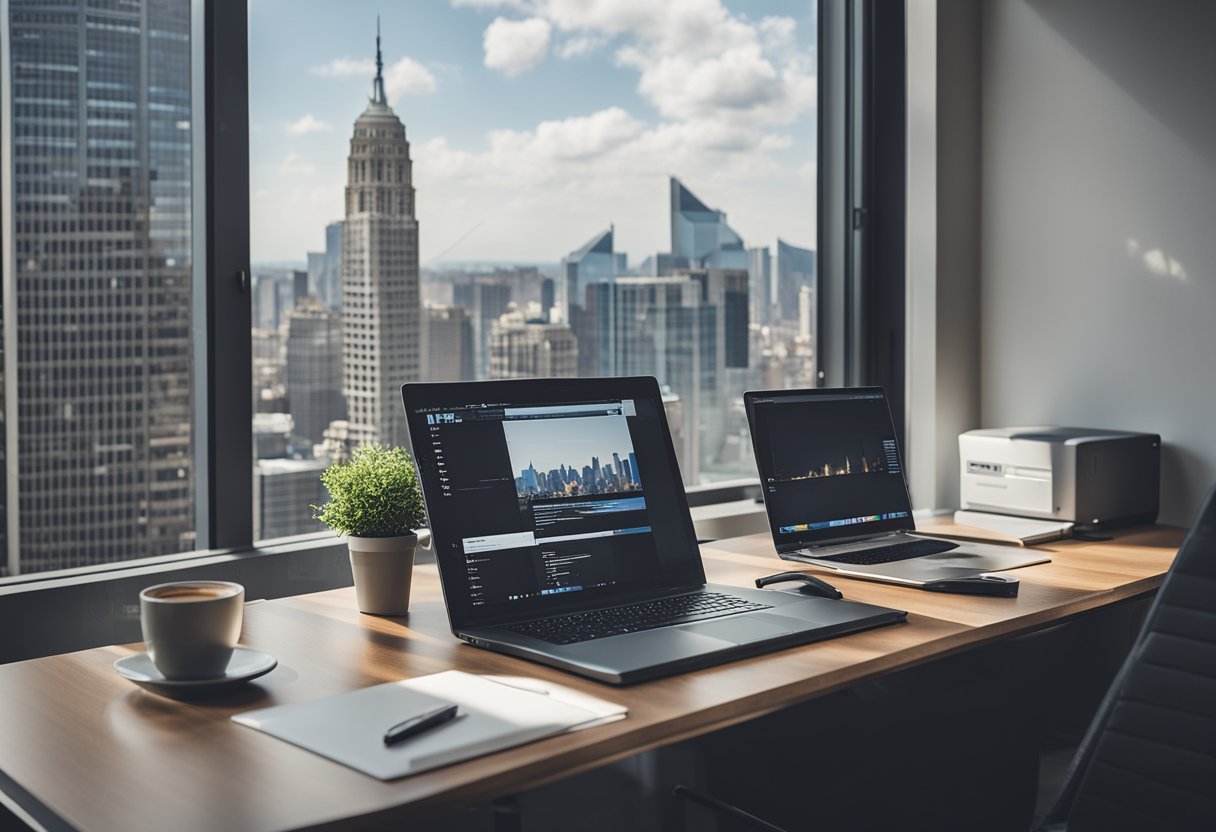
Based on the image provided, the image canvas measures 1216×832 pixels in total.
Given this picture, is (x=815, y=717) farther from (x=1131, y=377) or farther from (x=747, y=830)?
(x=1131, y=377)

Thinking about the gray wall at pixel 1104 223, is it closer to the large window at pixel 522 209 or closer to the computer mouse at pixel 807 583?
the large window at pixel 522 209

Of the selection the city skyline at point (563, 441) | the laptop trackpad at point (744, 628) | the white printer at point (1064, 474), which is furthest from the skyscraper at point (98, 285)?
the white printer at point (1064, 474)

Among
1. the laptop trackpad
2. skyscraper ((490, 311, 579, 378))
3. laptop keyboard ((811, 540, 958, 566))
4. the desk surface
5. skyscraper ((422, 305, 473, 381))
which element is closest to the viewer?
the desk surface

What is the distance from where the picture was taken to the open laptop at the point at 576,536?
4.84 ft

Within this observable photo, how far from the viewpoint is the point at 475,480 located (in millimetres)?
1583

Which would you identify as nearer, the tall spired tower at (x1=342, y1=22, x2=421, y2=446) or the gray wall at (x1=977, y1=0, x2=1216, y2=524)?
the tall spired tower at (x1=342, y1=22, x2=421, y2=446)

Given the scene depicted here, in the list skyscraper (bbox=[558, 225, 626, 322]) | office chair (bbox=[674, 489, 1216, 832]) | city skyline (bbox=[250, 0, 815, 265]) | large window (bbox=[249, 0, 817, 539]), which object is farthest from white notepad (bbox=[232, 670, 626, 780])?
skyscraper (bbox=[558, 225, 626, 322])

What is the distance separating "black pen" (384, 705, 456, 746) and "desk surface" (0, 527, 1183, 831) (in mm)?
63

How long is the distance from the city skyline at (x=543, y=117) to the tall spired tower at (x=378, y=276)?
36 mm

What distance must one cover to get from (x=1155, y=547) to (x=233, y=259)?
5.99ft

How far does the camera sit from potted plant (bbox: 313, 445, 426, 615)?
1650mm

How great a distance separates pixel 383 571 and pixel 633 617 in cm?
37

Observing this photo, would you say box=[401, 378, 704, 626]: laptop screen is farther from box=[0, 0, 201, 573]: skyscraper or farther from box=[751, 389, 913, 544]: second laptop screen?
box=[0, 0, 201, 573]: skyscraper

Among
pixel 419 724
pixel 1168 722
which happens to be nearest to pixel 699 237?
pixel 1168 722
